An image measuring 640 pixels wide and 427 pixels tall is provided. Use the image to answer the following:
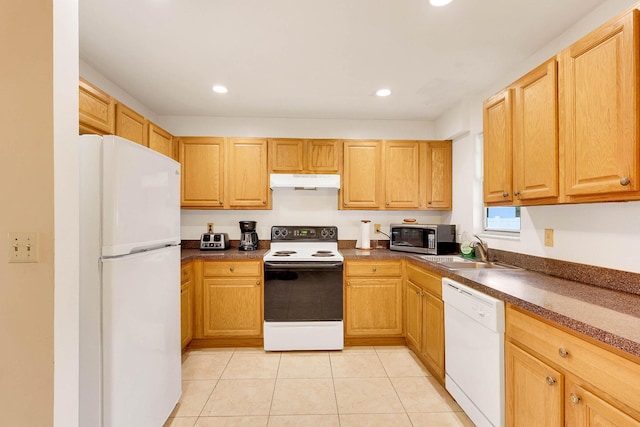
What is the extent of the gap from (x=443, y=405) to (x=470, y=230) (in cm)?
161

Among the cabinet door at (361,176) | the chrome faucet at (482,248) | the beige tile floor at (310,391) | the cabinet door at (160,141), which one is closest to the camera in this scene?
the beige tile floor at (310,391)

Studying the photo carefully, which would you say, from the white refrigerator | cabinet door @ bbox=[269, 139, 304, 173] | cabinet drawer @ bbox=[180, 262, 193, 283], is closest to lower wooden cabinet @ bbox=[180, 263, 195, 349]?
cabinet drawer @ bbox=[180, 262, 193, 283]

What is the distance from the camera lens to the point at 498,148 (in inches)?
76.7

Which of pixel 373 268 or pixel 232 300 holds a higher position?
pixel 373 268

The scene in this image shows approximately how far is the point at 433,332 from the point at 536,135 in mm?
1565

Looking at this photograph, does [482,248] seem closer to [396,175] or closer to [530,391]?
[396,175]

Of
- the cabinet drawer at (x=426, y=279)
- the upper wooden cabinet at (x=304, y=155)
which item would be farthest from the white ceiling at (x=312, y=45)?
the cabinet drawer at (x=426, y=279)

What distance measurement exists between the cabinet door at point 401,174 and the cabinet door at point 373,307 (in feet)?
3.01

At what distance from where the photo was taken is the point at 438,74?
238cm

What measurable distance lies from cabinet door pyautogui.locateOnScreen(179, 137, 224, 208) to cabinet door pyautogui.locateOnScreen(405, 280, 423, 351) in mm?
2216

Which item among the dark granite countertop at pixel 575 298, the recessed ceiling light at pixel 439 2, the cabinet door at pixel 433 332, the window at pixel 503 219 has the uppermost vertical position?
the recessed ceiling light at pixel 439 2

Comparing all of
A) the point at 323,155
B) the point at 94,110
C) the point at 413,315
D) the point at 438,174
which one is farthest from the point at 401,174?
the point at 94,110

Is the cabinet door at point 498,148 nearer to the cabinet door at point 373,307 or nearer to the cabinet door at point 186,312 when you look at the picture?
the cabinet door at point 373,307

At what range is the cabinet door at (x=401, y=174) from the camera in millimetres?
3264
